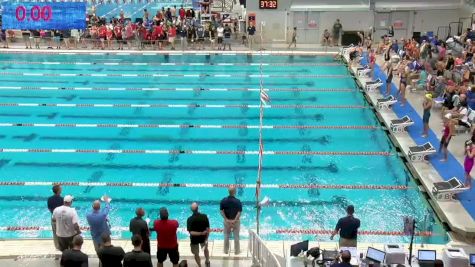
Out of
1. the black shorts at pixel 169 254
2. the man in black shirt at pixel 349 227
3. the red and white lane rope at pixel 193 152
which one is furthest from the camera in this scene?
the red and white lane rope at pixel 193 152

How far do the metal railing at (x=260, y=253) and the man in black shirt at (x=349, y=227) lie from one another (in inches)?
40.7

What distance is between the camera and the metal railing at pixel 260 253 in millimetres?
6316

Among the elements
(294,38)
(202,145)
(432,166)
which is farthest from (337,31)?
(432,166)

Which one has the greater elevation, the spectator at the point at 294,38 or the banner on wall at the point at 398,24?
the banner on wall at the point at 398,24

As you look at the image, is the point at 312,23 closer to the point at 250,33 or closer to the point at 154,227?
the point at 250,33

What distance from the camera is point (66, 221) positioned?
22.8ft

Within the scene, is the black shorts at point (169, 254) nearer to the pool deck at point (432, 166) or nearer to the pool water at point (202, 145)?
the pool water at point (202, 145)

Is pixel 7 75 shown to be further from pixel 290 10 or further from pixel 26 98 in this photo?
pixel 290 10

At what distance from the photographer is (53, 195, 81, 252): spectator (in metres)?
6.91

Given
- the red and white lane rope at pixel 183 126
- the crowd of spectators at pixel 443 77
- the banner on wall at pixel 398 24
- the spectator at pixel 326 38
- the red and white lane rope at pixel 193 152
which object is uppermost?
the banner on wall at pixel 398 24

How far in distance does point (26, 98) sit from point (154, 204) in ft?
25.9

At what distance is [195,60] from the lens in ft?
68.7

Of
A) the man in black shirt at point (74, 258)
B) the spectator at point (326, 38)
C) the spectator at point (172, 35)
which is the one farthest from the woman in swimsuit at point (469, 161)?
the spectator at point (172, 35)

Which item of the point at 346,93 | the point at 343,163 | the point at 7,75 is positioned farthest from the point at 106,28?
the point at 343,163
